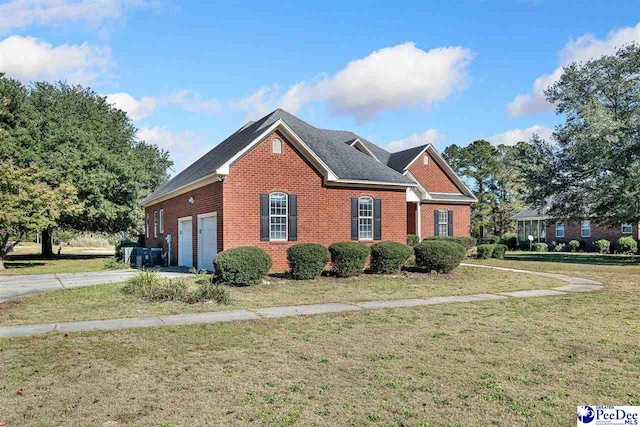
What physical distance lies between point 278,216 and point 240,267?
423cm

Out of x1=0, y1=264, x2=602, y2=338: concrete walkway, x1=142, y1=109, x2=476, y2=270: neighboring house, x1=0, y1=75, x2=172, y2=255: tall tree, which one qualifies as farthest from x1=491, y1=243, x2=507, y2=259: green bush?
x1=0, y1=75, x2=172, y2=255: tall tree

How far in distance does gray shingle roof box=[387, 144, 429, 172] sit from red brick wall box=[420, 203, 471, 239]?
2791 mm

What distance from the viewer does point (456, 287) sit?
15078 millimetres

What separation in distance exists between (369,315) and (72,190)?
66.8 feet

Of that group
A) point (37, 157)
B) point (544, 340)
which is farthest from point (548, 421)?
point (37, 157)

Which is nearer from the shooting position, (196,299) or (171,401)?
(171,401)

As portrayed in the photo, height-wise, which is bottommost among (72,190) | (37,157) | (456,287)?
(456,287)

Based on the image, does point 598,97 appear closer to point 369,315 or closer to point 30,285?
point 369,315

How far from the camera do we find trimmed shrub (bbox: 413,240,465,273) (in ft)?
58.2

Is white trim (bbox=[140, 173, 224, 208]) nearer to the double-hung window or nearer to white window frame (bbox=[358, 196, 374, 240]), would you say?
the double-hung window

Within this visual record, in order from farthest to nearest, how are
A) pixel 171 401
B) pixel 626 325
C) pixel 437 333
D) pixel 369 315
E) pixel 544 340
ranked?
1. pixel 369 315
2. pixel 626 325
3. pixel 437 333
4. pixel 544 340
5. pixel 171 401

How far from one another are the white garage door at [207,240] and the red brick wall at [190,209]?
319 millimetres

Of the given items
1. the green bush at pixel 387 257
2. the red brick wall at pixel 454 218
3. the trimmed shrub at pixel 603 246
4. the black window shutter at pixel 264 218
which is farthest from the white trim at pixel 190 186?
the trimmed shrub at pixel 603 246

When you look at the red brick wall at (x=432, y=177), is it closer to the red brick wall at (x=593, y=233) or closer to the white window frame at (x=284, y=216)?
the red brick wall at (x=593, y=233)
